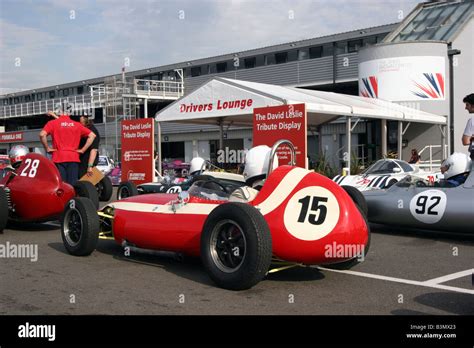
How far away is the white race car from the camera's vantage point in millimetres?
10875

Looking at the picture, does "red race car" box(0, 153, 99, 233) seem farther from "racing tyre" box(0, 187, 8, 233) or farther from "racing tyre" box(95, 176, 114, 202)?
"racing tyre" box(95, 176, 114, 202)

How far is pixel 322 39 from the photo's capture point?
3438 centimetres

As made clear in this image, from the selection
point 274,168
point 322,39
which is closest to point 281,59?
point 322,39

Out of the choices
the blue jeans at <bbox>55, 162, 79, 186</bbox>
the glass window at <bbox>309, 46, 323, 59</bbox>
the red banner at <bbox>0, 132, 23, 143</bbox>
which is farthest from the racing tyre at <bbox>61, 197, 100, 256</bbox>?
the red banner at <bbox>0, 132, 23, 143</bbox>

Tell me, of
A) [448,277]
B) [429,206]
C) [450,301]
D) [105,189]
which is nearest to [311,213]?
[450,301]

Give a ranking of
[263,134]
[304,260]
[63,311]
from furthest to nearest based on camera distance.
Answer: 1. [263,134]
2. [304,260]
3. [63,311]

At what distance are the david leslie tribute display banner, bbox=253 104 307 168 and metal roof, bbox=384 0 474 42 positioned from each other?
44.2 ft

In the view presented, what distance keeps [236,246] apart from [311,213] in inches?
29.0

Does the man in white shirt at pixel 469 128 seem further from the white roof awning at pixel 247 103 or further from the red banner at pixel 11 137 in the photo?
the red banner at pixel 11 137

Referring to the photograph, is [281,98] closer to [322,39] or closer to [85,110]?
[322,39]

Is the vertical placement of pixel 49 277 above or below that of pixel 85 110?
below

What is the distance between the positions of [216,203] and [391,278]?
1881 mm

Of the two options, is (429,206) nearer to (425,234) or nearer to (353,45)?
(425,234)

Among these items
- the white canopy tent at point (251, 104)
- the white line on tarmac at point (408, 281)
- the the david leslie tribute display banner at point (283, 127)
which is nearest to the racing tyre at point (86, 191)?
the white line on tarmac at point (408, 281)
